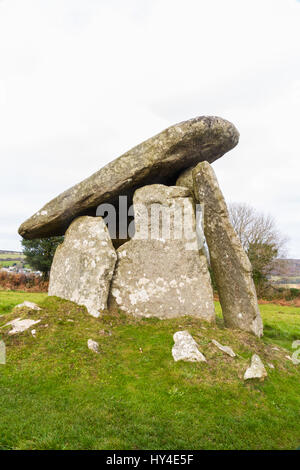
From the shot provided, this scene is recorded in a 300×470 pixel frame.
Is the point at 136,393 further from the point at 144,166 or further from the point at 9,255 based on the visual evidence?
the point at 9,255

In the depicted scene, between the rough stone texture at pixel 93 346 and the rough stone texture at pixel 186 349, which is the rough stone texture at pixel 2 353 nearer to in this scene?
the rough stone texture at pixel 93 346

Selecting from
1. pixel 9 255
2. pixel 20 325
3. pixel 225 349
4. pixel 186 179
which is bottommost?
pixel 9 255

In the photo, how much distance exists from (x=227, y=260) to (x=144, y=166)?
4.36 m

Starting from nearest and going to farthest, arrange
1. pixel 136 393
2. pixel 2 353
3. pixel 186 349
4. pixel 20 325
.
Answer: pixel 136 393
pixel 2 353
pixel 186 349
pixel 20 325

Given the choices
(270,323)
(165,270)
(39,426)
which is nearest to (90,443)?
(39,426)

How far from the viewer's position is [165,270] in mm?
10062

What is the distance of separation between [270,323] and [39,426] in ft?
39.3

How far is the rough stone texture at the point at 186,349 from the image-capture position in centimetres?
693

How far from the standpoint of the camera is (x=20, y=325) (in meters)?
8.02

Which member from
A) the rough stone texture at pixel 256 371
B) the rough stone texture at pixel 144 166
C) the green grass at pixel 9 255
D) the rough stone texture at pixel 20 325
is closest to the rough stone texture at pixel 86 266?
the rough stone texture at pixel 144 166

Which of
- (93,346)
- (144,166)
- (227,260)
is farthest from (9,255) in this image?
(93,346)

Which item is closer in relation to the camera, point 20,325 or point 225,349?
point 225,349

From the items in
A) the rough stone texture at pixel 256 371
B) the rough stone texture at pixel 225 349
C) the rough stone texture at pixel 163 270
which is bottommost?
the rough stone texture at pixel 256 371

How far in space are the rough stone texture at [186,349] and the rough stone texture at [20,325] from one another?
393cm
